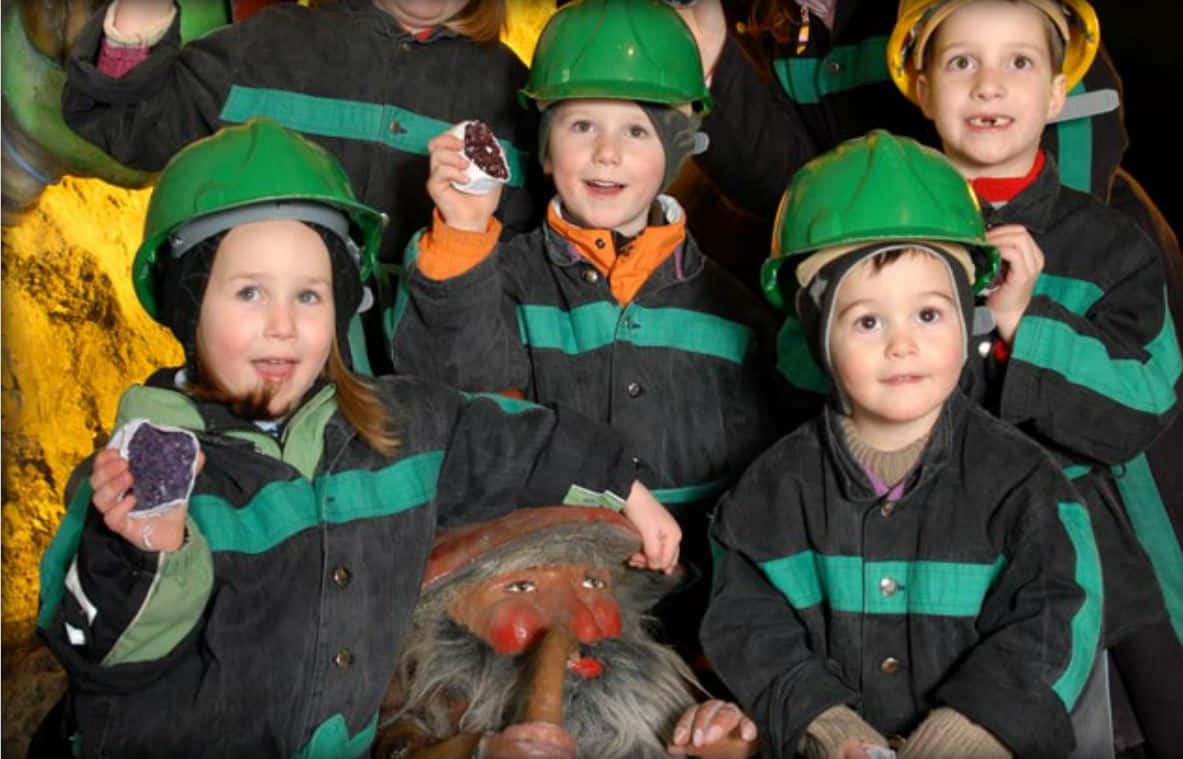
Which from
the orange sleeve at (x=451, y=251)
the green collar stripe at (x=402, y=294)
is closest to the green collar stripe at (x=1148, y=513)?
the orange sleeve at (x=451, y=251)

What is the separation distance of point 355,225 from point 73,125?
760 mm

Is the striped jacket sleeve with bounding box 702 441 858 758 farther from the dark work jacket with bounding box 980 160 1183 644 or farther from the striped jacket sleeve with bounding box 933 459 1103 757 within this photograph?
the dark work jacket with bounding box 980 160 1183 644

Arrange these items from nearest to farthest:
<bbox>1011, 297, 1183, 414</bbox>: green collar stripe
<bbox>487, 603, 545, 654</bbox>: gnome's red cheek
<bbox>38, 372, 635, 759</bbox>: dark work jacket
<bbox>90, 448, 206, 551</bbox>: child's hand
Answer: <bbox>90, 448, 206, 551</bbox>: child's hand → <bbox>38, 372, 635, 759</bbox>: dark work jacket → <bbox>487, 603, 545, 654</bbox>: gnome's red cheek → <bbox>1011, 297, 1183, 414</bbox>: green collar stripe

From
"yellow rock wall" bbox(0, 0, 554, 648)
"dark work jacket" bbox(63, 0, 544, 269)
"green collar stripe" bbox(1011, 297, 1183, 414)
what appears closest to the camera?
"green collar stripe" bbox(1011, 297, 1183, 414)

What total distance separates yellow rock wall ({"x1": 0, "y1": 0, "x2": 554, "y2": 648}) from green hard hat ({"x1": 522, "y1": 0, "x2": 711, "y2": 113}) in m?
0.89

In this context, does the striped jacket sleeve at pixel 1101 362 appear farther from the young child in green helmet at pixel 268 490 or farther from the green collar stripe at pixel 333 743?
the green collar stripe at pixel 333 743

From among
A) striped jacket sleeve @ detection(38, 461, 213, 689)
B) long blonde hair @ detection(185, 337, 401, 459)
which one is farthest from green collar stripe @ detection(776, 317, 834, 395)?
striped jacket sleeve @ detection(38, 461, 213, 689)

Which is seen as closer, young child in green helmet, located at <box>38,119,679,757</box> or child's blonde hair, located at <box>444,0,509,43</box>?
young child in green helmet, located at <box>38,119,679,757</box>

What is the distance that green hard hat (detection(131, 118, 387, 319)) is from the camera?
10.0 ft

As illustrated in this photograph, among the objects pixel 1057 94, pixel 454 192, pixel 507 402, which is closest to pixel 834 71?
pixel 1057 94

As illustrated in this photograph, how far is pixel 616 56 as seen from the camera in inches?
140

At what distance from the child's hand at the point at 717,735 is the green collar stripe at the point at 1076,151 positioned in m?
1.38

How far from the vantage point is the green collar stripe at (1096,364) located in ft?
10.7

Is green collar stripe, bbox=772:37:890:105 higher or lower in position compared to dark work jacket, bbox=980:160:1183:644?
higher
